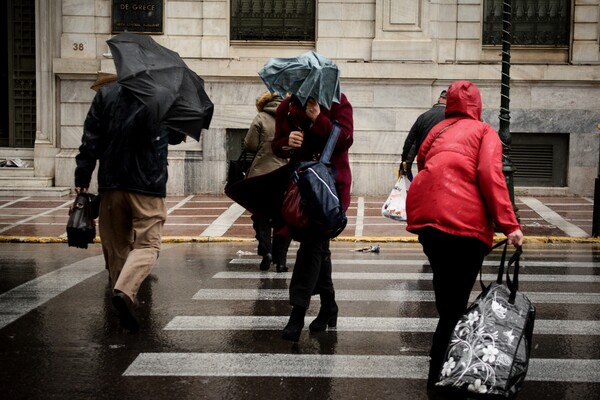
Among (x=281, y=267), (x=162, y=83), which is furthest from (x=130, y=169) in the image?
(x=281, y=267)

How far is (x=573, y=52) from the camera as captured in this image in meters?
18.4

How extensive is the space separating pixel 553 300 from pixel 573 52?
11.0 metres

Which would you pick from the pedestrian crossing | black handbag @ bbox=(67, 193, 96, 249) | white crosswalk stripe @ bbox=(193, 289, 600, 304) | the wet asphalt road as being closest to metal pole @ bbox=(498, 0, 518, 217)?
the pedestrian crossing

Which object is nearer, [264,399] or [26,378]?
[264,399]

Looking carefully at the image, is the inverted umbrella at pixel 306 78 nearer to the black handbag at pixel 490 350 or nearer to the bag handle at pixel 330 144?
the bag handle at pixel 330 144

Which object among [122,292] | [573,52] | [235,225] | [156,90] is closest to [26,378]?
[122,292]

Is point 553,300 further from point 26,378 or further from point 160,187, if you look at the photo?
point 26,378

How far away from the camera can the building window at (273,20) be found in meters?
18.6

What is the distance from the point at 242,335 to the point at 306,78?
1968mm

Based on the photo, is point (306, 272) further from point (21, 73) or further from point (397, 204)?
point (21, 73)

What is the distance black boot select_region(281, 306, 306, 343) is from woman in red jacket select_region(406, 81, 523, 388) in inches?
49.3

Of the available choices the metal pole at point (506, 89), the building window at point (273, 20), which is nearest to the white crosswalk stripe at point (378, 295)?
the metal pole at point (506, 89)

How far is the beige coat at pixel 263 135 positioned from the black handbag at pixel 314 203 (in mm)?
3429

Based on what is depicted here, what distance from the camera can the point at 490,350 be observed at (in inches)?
192
